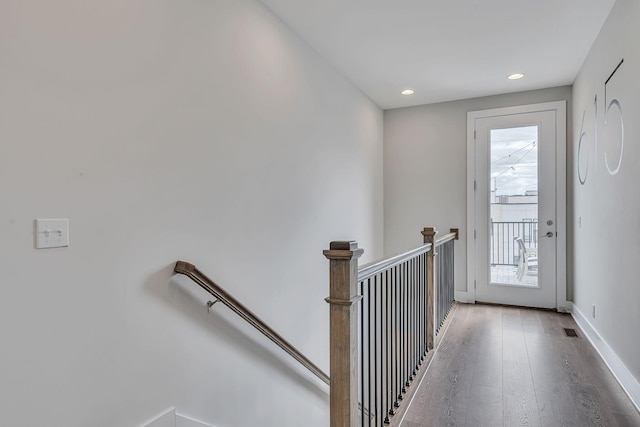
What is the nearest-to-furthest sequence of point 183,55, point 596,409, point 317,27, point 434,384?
point 183,55 < point 596,409 < point 434,384 < point 317,27

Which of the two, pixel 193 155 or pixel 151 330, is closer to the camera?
pixel 151 330

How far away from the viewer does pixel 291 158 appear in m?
3.01

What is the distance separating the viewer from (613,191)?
8.68ft

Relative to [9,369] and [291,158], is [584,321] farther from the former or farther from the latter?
[9,369]

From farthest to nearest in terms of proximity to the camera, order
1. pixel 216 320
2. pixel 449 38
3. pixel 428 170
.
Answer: pixel 428 170
pixel 449 38
pixel 216 320

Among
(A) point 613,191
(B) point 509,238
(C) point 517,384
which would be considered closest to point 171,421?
(C) point 517,384

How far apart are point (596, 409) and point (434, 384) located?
92 cm

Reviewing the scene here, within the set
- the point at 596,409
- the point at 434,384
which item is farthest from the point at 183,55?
the point at 596,409

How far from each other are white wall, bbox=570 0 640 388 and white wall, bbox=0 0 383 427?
7.19ft

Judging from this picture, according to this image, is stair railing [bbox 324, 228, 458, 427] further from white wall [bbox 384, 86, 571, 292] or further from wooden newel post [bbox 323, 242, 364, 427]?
white wall [bbox 384, 86, 571, 292]

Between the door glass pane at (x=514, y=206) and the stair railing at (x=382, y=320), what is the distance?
709 millimetres

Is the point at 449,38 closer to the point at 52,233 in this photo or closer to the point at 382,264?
the point at 382,264

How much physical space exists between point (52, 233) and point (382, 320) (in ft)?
5.54

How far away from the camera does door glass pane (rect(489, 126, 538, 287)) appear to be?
177 inches
